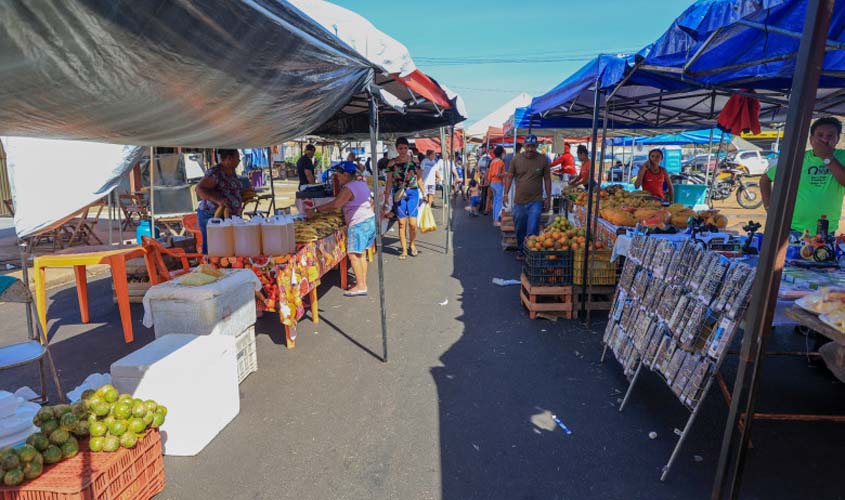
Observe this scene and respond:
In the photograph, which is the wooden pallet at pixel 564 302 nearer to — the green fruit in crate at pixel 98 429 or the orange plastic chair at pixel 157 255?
the orange plastic chair at pixel 157 255

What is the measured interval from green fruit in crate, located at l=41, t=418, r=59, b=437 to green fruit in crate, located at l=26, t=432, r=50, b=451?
0.24ft

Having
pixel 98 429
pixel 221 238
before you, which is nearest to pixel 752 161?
pixel 221 238

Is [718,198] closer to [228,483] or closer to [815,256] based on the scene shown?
[815,256]

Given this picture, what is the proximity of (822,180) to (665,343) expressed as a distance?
2597 millimetres

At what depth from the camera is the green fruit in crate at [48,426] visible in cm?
263

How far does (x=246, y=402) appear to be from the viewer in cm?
404

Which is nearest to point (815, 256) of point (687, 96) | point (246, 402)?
point (246, 402)

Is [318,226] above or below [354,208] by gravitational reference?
below

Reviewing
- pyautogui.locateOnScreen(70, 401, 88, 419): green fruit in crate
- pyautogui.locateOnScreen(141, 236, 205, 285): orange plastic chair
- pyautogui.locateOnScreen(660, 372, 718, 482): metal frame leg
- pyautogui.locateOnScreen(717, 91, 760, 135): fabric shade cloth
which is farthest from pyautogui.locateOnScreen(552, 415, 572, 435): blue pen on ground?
pyautogui.locateOnScreen(717, 91, 760, 135): fabric shade cloth

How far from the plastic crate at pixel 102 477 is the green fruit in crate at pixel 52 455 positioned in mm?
32

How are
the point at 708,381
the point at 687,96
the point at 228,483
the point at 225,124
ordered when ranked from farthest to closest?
1. the point at 687,96
2. the point at 225,124
3. the point at 228,483
4. the point at 708,381

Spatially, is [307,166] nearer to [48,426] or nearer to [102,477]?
[48,426]

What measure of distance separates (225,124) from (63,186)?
4.12 metres

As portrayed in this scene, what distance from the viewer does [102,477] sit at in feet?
8.04
